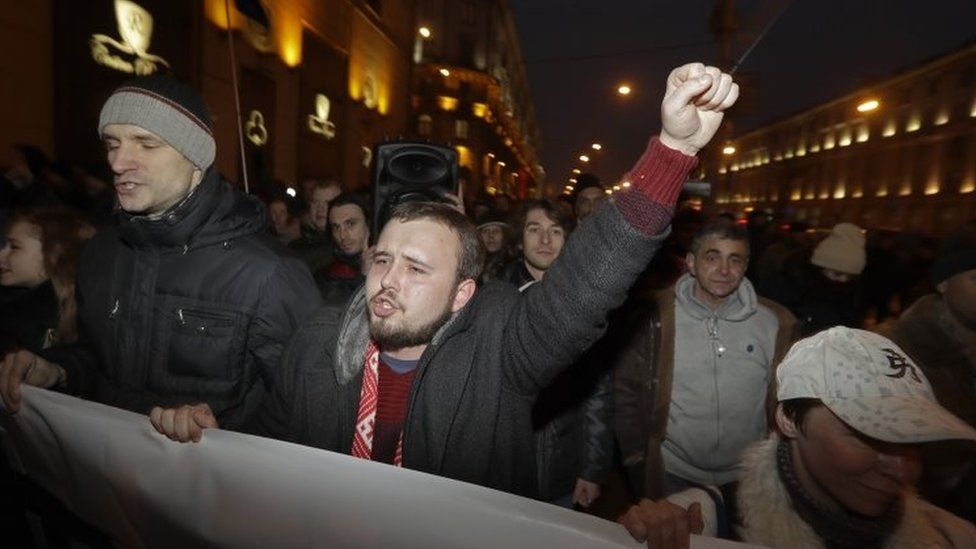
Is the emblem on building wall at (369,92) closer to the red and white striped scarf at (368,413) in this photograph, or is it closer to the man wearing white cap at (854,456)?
the red and white striped scarf at (368,413)

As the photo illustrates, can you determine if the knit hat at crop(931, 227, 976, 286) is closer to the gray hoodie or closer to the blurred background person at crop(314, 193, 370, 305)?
Result: the gray hoodie

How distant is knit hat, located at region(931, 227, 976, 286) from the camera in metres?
2.62

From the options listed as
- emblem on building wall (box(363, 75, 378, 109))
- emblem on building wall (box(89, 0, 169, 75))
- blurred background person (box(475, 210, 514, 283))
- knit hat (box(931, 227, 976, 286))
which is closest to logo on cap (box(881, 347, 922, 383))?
knit hat (box(931, 227, 976, 286))

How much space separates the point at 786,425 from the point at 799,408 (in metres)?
0.07

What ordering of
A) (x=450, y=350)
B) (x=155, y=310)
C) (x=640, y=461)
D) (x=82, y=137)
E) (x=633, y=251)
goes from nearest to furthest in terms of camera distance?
(x=633, y=251)
(x=450, y=350)
(x=155, y=310)
(x=640, y=461)
(x=82, y=137)

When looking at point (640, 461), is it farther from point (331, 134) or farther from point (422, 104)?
point (422, 104)

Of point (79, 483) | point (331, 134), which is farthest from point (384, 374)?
point (331, 134)

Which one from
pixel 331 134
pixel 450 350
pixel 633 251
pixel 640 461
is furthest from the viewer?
pixel 331 134

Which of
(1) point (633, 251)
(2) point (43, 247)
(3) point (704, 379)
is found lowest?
(3) point (704, 379)

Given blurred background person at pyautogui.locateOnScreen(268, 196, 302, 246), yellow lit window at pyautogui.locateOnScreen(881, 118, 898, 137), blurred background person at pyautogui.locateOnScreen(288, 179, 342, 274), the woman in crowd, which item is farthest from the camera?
yellow lit window at pyautogui.locateOnScreen(881, 118, 898, 137)

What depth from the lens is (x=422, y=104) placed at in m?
54.9

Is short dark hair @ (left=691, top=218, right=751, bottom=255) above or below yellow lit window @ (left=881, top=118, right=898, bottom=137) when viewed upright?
below

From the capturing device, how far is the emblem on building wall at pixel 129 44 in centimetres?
987

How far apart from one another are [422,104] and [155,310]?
181 ft
